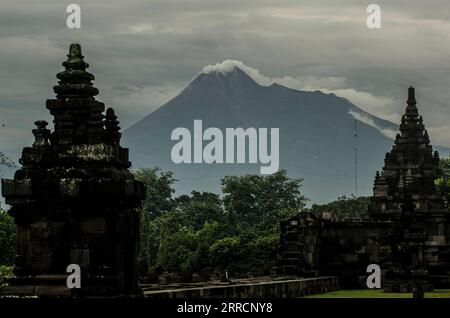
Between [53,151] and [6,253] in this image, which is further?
Result: [6,253]

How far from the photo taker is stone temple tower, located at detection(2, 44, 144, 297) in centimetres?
2605

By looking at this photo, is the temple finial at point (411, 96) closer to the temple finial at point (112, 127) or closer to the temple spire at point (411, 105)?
the temple spire at point (411, 105)

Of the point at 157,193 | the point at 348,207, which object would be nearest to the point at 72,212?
the point at 348,207

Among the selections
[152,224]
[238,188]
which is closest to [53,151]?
[152,224]

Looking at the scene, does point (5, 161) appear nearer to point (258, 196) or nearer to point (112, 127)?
point (258, 196)

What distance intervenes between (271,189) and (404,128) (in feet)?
286

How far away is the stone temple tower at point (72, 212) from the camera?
2605 centimetres

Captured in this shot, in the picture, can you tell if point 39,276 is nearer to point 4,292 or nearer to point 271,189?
point 4,292

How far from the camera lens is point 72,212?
26219 millimetres

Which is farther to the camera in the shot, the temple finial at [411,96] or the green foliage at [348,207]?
the green foliage at [348,207]

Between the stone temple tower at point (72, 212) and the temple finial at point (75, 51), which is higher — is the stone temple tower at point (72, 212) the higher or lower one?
the lower one

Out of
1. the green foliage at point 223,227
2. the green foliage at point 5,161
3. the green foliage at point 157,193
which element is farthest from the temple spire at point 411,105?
the green foliage at point 157,193

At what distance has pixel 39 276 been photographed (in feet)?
85.6

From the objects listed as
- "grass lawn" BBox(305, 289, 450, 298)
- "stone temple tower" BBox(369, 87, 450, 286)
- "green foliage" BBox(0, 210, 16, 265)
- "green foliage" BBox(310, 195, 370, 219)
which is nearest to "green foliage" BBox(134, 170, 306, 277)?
"green foliage" BBox(310, 195, 370, 219)
